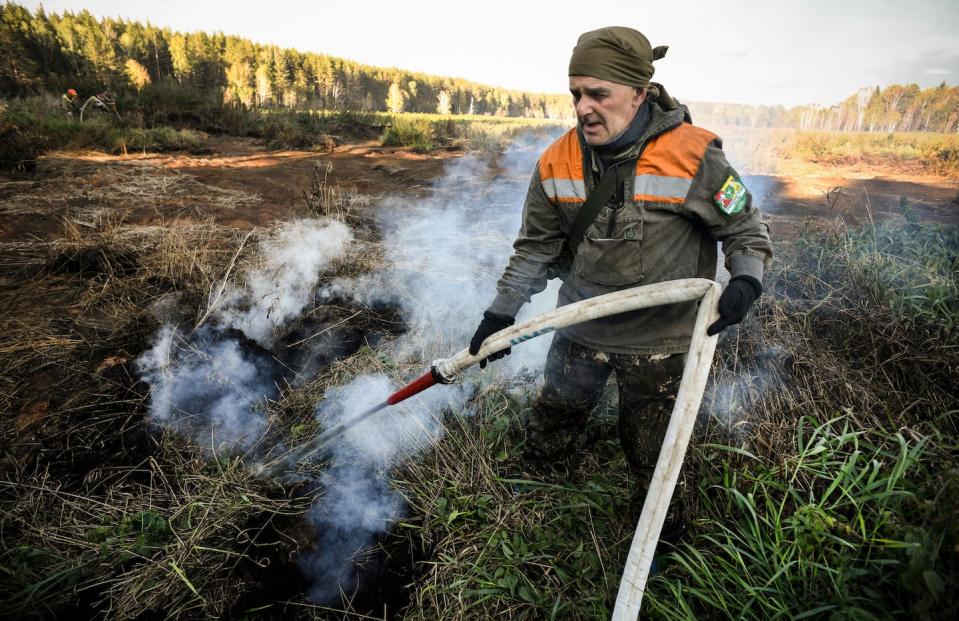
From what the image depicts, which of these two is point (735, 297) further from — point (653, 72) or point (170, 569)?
point (170, 569)

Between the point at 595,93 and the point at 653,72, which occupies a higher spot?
the point at 653,72

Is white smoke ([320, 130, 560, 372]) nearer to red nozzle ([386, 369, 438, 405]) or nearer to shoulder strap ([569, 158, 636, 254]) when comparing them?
red nozzle ([386, 369, 438, 405])

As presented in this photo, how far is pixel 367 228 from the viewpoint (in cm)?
559

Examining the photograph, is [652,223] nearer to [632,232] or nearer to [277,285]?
[632,232]

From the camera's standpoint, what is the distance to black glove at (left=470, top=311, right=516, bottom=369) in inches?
73.0

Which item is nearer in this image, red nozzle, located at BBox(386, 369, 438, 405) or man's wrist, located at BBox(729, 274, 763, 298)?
man's wrist, located at BBox(729, 274, 763, 298)

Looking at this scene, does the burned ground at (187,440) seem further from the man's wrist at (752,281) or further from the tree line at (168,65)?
the tree line at (168,65)

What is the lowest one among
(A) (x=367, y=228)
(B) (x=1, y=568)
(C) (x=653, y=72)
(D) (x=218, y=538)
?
(D) (x=218, y=538)

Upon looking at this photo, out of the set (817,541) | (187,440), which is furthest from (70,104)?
(817,541)

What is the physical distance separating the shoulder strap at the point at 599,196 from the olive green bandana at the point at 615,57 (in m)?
0.30

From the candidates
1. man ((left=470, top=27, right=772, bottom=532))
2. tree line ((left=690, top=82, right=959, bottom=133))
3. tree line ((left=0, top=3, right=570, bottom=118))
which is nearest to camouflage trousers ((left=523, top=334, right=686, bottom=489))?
man ((left=470, top=27, right=772, bottom=532))

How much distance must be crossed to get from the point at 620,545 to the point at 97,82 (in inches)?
992

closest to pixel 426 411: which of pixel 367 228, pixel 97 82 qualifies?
pixel 367 228

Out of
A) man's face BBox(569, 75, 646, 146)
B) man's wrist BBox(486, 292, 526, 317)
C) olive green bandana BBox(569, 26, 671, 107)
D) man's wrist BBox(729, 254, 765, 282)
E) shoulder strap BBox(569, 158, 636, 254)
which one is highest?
olive green bandana BBox(569, 26, 671, 107)
